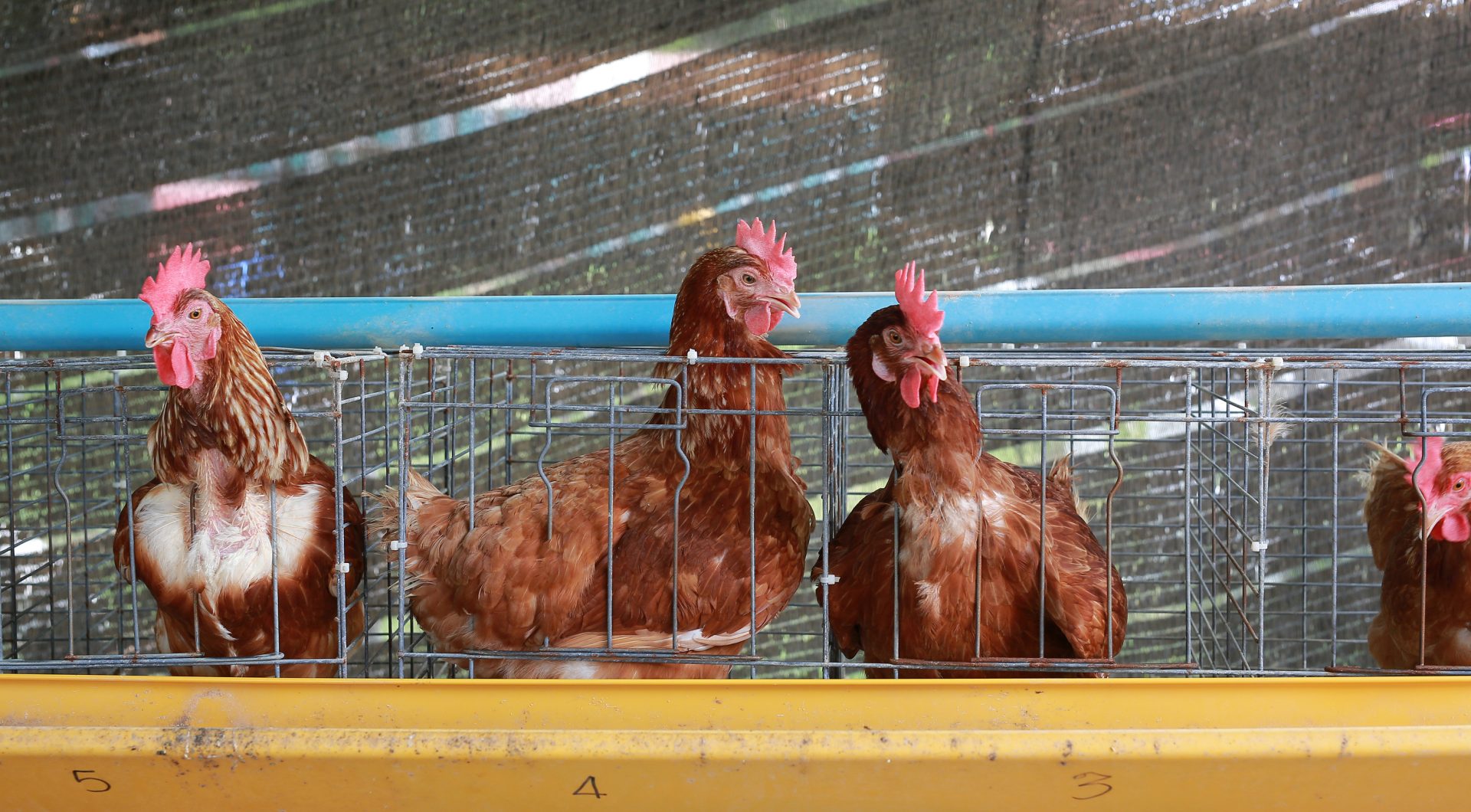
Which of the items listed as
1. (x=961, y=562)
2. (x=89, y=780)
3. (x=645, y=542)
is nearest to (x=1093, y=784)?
(x=961, y=562)

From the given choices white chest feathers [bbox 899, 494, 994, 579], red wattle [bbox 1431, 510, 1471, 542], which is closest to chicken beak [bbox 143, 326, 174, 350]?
white chest feathers [bbox 899, 494, 994, 579]

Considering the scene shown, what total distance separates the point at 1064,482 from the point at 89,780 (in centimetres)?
131

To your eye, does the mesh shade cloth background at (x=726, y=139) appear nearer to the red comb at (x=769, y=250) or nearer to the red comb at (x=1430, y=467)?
the red comb at (x=769, y=250)

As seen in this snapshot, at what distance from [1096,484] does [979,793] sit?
1.52 meters

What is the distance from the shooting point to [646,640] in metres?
1.28

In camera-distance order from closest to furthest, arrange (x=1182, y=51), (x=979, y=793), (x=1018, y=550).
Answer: (x=979, y=793)
(x=1018, y=550)
(x=1182, y=51)

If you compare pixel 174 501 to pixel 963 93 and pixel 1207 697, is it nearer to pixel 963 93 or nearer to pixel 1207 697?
pixel 1207 697

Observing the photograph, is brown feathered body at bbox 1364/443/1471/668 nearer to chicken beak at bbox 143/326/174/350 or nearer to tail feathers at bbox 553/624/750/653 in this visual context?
tail feathers at bbox 553/624/750/653

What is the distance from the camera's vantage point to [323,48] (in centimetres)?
226

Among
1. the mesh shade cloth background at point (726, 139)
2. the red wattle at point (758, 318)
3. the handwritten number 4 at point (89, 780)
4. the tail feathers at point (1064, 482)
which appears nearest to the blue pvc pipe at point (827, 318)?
the red wattle at point (758, 318)

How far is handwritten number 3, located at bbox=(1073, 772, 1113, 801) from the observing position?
0.99m

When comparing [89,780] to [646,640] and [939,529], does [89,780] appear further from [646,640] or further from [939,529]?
[939,529]


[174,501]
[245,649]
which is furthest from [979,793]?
[174,501]

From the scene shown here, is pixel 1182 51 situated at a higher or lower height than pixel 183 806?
higher
